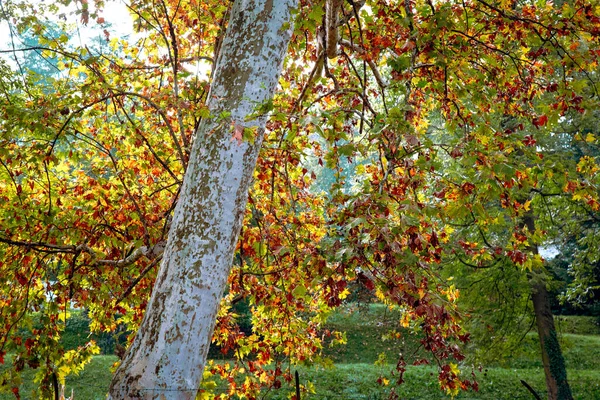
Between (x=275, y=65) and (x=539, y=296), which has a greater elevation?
(x=275, y=65)

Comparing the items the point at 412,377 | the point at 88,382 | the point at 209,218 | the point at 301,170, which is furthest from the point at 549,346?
the point at 88,382

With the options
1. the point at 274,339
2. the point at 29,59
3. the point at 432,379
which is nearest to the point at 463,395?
the point at 432,379

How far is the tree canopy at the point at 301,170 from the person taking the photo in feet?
9.96

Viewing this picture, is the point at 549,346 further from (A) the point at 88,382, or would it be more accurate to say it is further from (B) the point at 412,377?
(A) the point at 88,382

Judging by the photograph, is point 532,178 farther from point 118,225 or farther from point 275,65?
point 118,225

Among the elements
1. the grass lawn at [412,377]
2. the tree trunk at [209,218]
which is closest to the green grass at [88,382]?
the grass lawn at [412,377]

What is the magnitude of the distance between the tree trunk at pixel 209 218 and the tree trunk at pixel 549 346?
8.98 metres

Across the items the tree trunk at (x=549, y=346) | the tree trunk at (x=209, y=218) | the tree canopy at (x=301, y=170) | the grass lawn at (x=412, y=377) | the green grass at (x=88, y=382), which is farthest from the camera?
the grass lawn at (x=412, y=377)

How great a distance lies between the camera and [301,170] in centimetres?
631

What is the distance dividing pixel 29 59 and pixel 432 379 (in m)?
41.4

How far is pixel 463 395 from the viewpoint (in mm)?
13406

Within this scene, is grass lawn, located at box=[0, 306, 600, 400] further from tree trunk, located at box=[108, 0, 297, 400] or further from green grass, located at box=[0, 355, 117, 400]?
tree trunk, located at box=[108, 0, 297, 400]

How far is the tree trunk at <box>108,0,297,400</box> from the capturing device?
2.12m

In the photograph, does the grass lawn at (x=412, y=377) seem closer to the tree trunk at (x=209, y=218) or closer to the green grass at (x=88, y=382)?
the green grass at (x=88, y=382)
